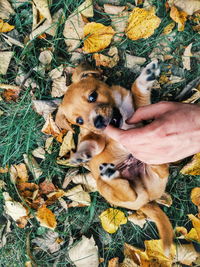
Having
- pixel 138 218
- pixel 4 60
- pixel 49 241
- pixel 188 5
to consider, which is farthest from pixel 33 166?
pixel 188 5

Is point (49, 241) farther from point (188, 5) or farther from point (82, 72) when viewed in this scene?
point (188, 5)

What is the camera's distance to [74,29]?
354cm

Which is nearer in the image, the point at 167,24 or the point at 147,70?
the point at 147,70

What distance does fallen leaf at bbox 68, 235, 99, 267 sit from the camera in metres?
3.70

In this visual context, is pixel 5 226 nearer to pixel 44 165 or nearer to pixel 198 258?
pixel 44 165

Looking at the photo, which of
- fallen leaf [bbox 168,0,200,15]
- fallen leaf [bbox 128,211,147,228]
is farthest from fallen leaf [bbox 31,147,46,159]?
fallen leaf [bbox 168,0,200,15]

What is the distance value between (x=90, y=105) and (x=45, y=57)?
90 cm

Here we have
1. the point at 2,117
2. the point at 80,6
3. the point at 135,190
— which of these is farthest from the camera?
the point at 2,117

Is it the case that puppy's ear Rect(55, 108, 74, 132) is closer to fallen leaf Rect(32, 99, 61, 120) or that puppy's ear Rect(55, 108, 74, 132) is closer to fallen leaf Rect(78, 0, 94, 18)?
fallen leaf Rect(32, 99, 61, 120)

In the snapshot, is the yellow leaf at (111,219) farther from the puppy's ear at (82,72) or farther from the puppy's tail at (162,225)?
the puppy's ear at (82,72)

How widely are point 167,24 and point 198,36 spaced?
1.25ft

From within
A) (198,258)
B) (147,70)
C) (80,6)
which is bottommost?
(198,258)

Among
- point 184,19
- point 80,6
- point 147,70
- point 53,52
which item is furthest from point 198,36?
point 53,52

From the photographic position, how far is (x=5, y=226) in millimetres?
3816
